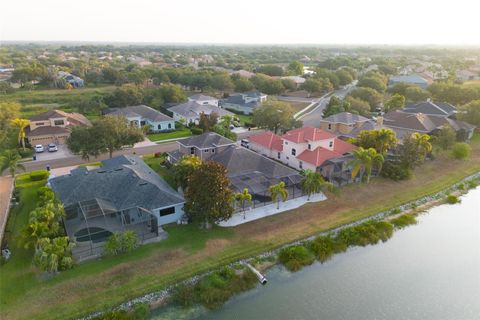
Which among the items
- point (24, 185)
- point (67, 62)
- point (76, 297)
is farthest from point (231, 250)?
point (67, 62)

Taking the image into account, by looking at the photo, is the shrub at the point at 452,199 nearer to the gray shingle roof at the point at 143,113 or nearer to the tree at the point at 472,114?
the tree at the point at 472,114

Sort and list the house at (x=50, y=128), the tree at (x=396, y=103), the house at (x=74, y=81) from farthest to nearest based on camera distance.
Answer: the house at (x=74, y=81)
the tree at (x=396, y=103)
the house at (x=50, y=128)

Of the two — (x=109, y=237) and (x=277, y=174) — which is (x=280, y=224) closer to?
(x=277, y=174)

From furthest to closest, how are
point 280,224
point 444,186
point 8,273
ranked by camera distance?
point 444,186 < point 280,224 < point 8,273

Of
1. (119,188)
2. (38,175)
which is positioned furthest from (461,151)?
(38,175)

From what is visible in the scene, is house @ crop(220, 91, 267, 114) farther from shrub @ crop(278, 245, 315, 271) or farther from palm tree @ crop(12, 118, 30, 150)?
shrub @ crop(278, 245, 315, 271)

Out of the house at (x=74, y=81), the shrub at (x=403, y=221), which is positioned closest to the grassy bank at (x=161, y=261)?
the shrub at (x=403, y=221)
